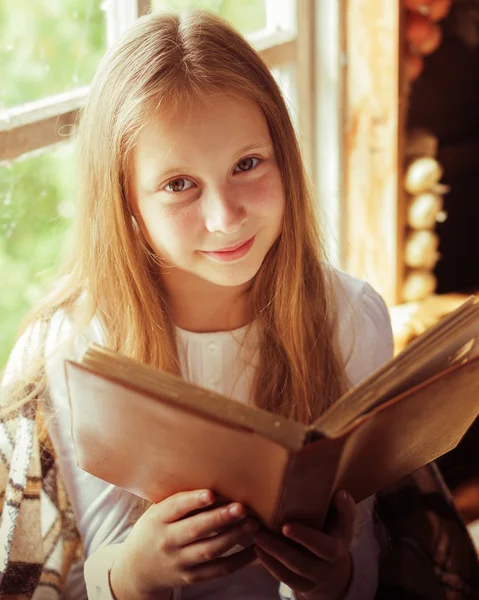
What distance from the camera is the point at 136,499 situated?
1141mm

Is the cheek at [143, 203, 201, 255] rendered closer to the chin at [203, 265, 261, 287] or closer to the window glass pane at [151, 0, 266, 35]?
the chin at [203, 265, 261, 287]

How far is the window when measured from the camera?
1.34 meters

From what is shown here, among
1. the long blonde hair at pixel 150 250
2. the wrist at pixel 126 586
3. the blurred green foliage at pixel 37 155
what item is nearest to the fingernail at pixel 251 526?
the wrist at pixel 126 586

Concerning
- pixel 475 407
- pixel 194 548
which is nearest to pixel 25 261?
pixel 194 548

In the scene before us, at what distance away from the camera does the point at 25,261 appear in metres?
1.48

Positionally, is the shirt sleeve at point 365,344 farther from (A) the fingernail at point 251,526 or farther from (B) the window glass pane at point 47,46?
(B) the window glass pane at point 47,46

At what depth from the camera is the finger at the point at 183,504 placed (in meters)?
0.87

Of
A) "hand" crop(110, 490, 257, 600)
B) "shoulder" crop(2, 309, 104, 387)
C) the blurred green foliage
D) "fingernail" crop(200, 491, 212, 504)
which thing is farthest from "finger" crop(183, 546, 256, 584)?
the blurred green foliage

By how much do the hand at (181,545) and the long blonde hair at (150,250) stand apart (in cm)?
25

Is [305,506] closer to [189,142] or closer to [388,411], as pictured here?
[388,411]

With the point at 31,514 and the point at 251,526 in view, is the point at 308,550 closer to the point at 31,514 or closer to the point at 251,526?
the point at 251,526

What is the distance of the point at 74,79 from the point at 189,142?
60 cm

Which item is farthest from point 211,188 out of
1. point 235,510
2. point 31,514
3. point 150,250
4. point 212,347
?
point 31,514

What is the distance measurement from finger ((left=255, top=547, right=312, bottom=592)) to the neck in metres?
0.36
